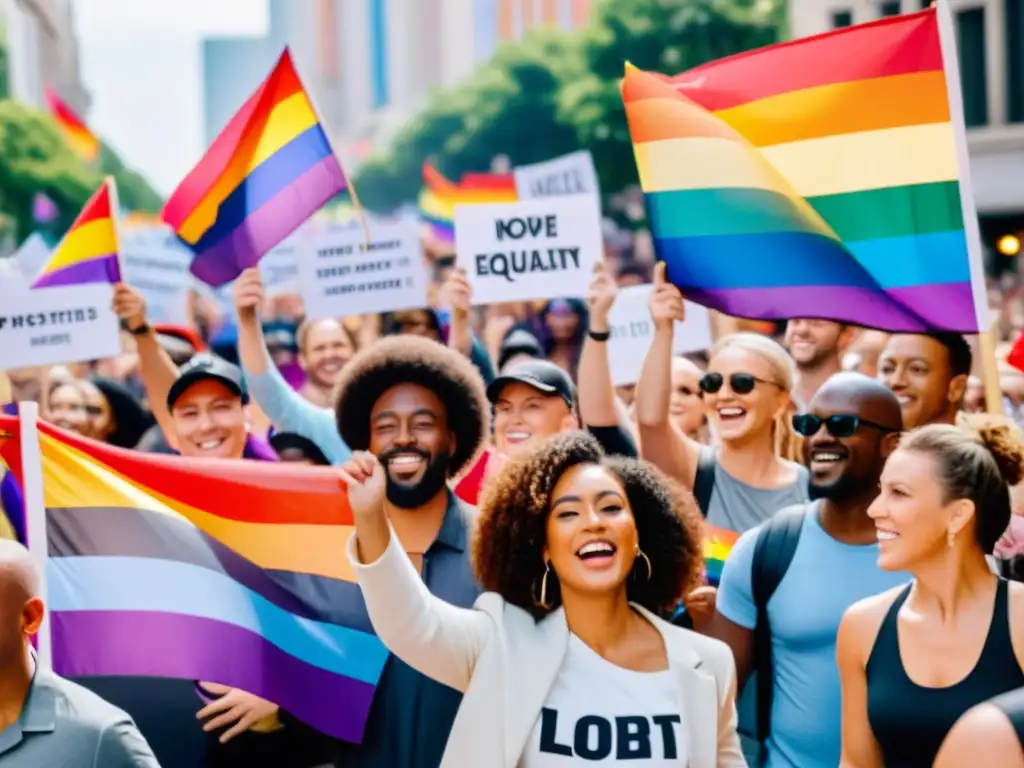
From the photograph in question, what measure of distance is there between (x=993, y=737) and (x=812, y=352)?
190 inches

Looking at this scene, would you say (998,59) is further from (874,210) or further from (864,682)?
(864,682)

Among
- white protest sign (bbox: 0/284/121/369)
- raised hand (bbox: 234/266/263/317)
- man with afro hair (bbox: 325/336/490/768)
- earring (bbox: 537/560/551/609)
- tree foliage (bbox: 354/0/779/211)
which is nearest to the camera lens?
earring (bbox: 537/560/551/609)

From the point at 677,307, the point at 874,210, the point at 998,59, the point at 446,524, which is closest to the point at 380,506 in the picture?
the point at 446,524

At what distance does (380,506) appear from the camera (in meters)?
4.04

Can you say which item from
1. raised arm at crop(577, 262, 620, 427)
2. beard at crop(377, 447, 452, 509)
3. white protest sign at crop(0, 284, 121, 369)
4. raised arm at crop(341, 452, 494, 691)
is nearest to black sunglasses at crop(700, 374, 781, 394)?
raised arm at crop(577, 262, 620, 427)

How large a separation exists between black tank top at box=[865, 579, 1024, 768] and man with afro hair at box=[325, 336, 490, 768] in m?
1.11

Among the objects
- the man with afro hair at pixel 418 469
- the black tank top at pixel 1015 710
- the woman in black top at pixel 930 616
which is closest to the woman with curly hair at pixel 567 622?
the woman in black top at pixel 930 616

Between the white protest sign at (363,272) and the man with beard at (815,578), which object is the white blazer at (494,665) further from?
the white protest sign at (363,272)

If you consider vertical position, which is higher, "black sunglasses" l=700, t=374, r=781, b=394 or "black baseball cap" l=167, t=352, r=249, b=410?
"black baseball cap" l=167, t=352, r=249, b=410

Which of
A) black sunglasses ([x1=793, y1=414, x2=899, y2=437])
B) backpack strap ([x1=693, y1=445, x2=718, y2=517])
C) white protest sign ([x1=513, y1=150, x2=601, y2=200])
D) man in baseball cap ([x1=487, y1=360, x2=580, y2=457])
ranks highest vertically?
white protest sign ([x1=513, y1=150, x2=601, y2=200])

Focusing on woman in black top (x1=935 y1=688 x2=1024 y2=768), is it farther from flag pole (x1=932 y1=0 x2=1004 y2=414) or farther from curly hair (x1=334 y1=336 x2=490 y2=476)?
flag pole (x1=932 y1=0 x2=1004 y2=414)

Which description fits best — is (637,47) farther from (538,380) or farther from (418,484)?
(418,484)

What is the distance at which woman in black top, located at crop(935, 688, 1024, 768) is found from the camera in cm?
261

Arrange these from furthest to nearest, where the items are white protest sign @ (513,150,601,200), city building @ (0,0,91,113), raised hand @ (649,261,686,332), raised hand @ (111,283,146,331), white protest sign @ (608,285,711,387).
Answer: city building @ (0,0,91,113) < white protest sign @ (513,150,601,200) < white protest sign @ (608,285,711,387) < raised hand @ (111,283,146,331) < raised hand @ (649,261,686,332)
